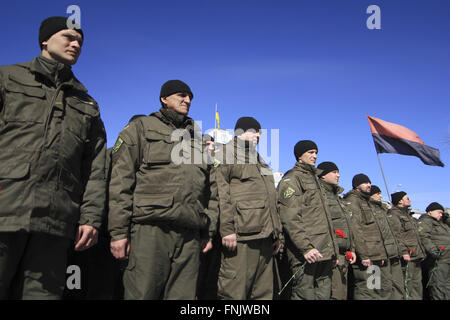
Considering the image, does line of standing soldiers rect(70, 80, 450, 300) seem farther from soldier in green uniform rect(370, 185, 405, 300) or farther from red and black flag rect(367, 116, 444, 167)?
red and black flag rect(367, 116, 444, 167)

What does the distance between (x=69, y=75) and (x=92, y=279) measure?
2277mm

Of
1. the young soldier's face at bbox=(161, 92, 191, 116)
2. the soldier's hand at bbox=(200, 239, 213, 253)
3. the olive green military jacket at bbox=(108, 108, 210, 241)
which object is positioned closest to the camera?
the olive green military jacket at bbox=(108, 108, 210, 241)

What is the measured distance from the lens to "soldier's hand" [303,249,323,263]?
4.35m

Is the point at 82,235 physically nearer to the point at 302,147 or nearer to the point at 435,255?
the point at 302,147

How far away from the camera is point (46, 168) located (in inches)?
87.1

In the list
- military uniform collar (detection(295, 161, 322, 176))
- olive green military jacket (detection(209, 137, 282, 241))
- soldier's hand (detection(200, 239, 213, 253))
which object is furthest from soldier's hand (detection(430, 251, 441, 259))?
soldier's hand (detection(200, 239, 213, 253))

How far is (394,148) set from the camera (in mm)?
10195

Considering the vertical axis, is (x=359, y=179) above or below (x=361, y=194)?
above

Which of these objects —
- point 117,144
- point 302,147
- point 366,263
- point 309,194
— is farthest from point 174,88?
point 366,263

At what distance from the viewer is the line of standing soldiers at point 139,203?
2.16 meters

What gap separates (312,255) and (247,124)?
6.71 ft

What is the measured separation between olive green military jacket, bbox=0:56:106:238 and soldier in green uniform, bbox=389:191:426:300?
8121 millimetres
